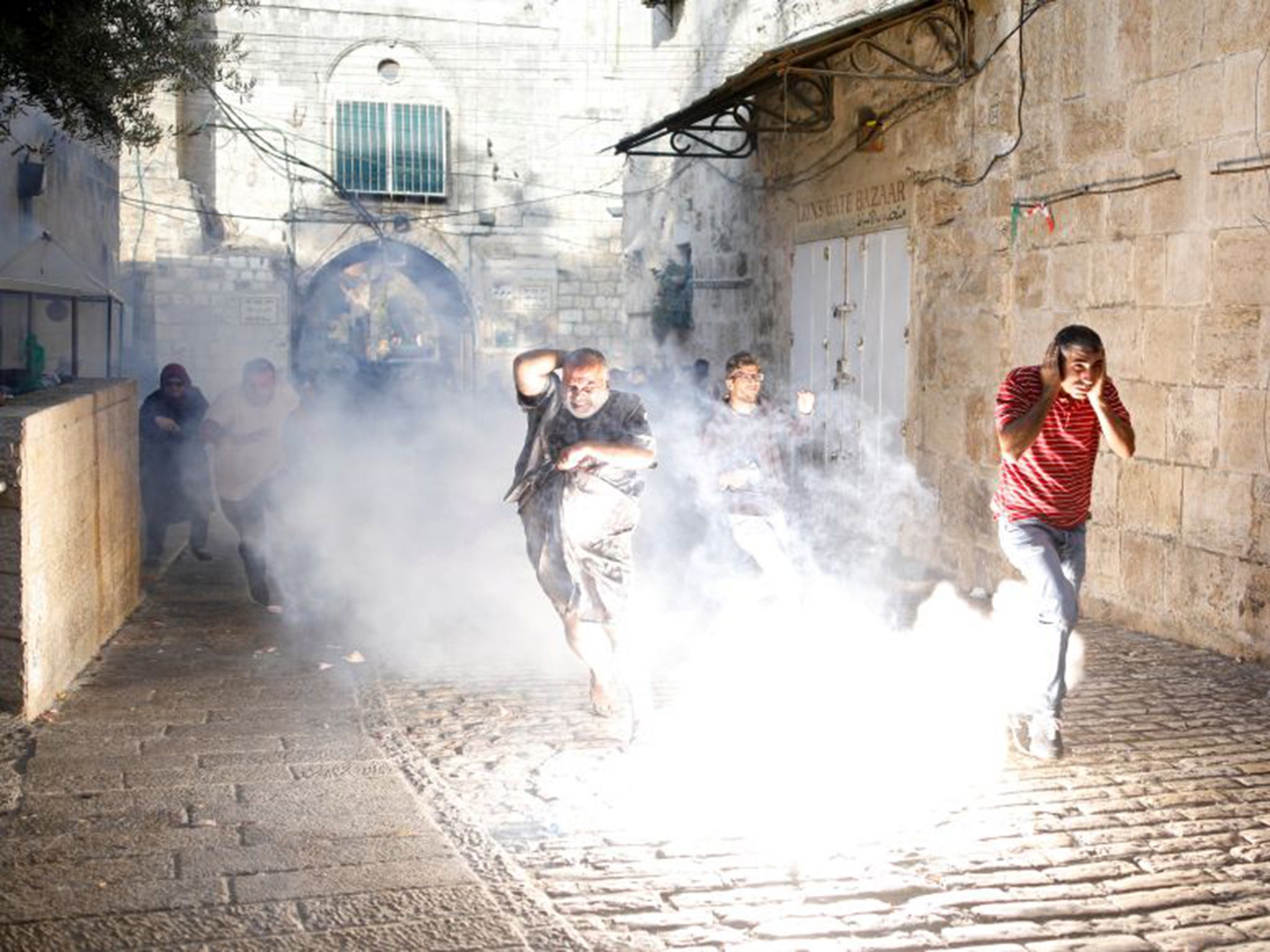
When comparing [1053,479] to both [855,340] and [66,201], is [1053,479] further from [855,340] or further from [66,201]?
[66,201]

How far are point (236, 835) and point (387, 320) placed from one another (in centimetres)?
2918

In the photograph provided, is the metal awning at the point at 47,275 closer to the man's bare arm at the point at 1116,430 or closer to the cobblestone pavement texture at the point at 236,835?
the cobblestone pavement texture at the point at 236,835

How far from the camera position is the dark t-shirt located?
577 centimetres

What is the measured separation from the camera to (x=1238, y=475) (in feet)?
24.4

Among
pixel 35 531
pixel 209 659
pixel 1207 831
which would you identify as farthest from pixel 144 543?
pixel 1207 831

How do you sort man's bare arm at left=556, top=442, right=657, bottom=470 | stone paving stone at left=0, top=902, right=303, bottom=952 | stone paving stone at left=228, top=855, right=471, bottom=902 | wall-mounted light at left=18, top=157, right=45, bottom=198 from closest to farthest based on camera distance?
stone paving stone at left=0, top=902, right=303, bottom=952 → stone paving stone at left=228, top=855, right=471, bottom=902 → man's bare arm at left=556, top=442, right=657, bottom=470 → wall-mounted light at left=18, top=157, right=45, bottom=198

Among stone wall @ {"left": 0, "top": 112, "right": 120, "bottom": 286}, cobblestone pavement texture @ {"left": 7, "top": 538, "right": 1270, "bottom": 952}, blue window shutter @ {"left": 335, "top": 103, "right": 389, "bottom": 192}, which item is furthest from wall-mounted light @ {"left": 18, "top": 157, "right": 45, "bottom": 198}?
blue window shutter @ {"left": 335, "top": 103, "right": 389, "bottom": 192}

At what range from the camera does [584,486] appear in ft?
18.8

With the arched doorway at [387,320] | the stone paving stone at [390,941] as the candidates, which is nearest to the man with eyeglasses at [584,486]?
the stone paving stone at [390,941]

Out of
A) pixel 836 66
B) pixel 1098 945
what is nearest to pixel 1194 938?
pixel 1098 945

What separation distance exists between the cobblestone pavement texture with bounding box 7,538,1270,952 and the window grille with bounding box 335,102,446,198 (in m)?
24.2

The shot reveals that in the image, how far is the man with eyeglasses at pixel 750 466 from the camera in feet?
24.7

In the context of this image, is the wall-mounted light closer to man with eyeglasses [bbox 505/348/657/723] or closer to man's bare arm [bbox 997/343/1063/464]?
man with eyeglasses [bbox 505/348/657/723]

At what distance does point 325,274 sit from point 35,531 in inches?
996
